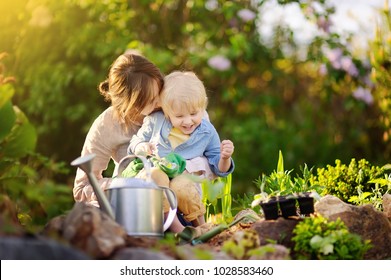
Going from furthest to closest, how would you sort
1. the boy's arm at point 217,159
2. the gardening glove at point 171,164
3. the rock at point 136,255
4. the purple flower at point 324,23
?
the purple flower at point 324,23 < the boy's arm at point 217,159 < the gardening glove at point 171,164 < the rock at point 136,255

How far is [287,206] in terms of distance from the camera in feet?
10.1

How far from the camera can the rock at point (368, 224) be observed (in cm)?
315

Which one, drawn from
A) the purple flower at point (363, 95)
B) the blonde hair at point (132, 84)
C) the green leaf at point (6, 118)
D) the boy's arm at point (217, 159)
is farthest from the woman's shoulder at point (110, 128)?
the purple flower at point (363, 95)

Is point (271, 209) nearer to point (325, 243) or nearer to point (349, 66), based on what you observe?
point (325, 243)

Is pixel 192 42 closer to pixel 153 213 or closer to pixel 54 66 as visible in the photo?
pixel 54 66

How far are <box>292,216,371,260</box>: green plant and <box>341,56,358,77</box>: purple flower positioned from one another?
3.86 metres

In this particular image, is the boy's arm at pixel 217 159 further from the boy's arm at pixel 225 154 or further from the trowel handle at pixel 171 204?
the trowel handle at pixel 171 204

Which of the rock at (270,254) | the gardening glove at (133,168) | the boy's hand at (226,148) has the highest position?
the boy's hand at (226,148)

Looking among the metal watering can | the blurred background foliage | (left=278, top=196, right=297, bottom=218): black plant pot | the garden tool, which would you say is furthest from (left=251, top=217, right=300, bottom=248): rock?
the blurred background foliage

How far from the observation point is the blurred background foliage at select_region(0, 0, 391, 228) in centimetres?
653

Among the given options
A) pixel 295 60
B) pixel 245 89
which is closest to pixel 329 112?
pixel 295 60

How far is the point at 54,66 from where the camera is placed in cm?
682

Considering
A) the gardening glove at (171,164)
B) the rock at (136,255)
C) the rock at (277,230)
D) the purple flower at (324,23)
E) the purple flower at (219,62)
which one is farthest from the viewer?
the purple flower at (324,23)

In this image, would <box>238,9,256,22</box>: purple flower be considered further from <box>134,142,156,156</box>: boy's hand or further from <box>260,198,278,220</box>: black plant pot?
<box>260,198,278,220</box>: black plant pot
